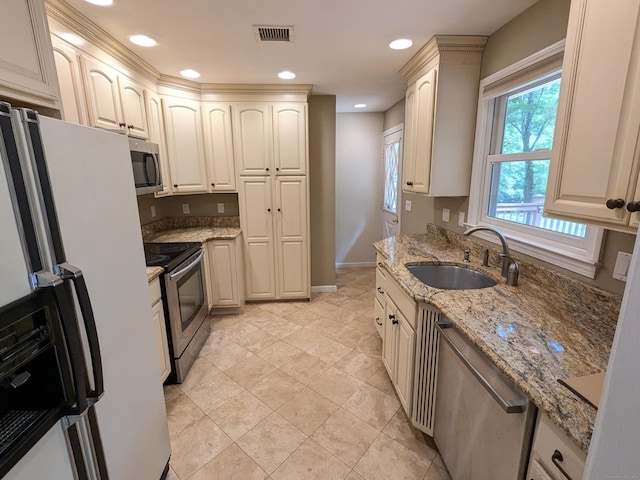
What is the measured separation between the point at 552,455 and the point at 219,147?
3356 mm

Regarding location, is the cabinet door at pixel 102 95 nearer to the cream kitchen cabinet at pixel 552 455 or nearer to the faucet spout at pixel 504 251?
the faucet spout at pixel 504 251

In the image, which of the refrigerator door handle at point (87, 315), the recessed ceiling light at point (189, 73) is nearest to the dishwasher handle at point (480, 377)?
the refrigerator door handle at point (87, 315)

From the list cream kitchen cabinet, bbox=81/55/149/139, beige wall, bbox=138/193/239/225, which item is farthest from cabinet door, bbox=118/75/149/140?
beige wall, bbox=138/193/239/225

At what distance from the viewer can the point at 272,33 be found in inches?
78.4

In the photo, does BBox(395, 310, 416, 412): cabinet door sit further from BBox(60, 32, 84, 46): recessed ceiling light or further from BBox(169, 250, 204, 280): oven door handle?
BBox(60, 32, 84, 46): recessed ceiling light

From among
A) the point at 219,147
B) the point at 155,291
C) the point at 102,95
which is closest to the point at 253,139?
the point at 219,147

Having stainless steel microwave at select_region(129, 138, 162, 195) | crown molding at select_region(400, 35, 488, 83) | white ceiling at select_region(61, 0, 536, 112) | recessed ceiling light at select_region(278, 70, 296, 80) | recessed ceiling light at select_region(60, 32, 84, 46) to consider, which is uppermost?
recessed ceiling light at select_region(278, 70, 296, 80)

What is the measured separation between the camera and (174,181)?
10.1ft

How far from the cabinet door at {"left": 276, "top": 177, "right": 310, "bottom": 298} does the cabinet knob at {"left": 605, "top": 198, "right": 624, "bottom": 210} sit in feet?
8.87

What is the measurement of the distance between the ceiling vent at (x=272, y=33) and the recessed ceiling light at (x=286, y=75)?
70 cm

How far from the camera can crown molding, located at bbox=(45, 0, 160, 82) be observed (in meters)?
1.60

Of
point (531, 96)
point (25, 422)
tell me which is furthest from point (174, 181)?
point (531, 96)

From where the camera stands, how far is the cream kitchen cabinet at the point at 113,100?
74.8 inches

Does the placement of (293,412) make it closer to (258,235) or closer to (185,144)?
(258,235)
